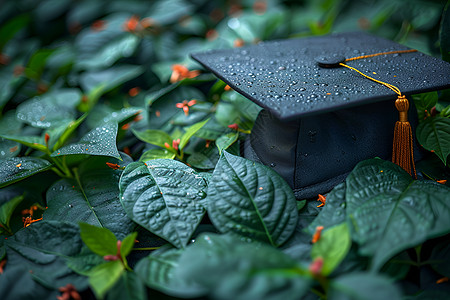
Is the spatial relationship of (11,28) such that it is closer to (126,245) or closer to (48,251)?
(48,251)

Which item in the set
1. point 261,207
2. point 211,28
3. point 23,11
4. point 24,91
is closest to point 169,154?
point 261,207

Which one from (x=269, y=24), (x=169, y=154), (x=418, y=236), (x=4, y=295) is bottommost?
(x=4, y=295)

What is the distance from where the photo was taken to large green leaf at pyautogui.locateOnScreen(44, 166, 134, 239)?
870 millimetres

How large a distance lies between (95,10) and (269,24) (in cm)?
129

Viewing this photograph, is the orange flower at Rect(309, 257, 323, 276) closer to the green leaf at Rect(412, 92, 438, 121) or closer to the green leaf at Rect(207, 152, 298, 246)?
the green leaf at Rect(207, 152, 298, 246)

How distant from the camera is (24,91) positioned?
176cm

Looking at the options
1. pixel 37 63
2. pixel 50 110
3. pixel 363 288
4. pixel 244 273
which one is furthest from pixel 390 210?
pixel 37 63

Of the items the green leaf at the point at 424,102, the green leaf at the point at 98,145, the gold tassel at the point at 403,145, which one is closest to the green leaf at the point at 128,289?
the green leaf at the point at 98,145

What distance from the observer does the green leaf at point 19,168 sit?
3.08ft

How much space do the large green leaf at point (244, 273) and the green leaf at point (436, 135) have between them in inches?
23.1

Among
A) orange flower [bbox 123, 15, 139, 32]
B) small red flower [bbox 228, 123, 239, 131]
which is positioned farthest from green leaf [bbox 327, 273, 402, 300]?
orange flower [bbox 123, 15, 139, 32]

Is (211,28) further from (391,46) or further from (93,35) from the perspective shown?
(391,46)

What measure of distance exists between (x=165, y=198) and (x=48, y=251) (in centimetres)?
30

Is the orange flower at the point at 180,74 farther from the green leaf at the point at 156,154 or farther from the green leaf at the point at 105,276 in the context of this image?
the green leaf at the point at 105,276
